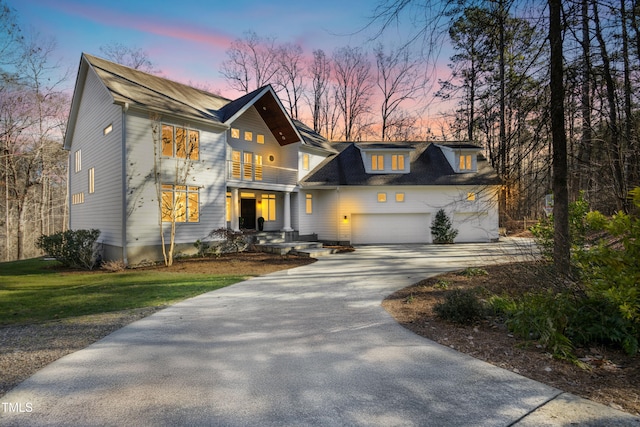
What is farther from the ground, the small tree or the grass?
the small tree

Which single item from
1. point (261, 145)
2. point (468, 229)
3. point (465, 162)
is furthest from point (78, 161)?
point (468, 229)

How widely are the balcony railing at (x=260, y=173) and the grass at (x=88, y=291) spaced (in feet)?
23.9

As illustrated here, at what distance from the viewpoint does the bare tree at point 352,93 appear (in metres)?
30.9

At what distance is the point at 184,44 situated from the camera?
13.6 metres

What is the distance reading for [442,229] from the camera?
757 inches

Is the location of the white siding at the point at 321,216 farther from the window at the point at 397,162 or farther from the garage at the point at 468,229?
the garage at the point at 468,229

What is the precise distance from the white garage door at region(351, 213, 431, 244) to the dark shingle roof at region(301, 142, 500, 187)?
2236 mm

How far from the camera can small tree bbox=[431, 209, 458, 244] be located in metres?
19.2

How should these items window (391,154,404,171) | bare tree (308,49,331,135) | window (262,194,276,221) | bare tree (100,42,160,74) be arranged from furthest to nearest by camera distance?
bare tree (308,49,331,135) < bare tree (100,42,160,74) < window (391,154,404,171) < window (262,194,276,221)

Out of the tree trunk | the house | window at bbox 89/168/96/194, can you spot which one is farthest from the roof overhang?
the tree trunk

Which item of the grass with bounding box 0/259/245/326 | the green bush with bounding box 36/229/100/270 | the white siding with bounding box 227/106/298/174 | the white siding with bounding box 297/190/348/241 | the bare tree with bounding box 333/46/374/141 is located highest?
the bare tree with bounding box 333/46/374/141

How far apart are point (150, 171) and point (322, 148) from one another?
1102 centimetres

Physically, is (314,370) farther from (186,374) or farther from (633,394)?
(633,394)

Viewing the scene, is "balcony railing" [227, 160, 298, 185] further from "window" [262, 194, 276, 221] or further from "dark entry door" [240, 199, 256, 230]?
"dark entry door" [240, 199, 256, 230]
